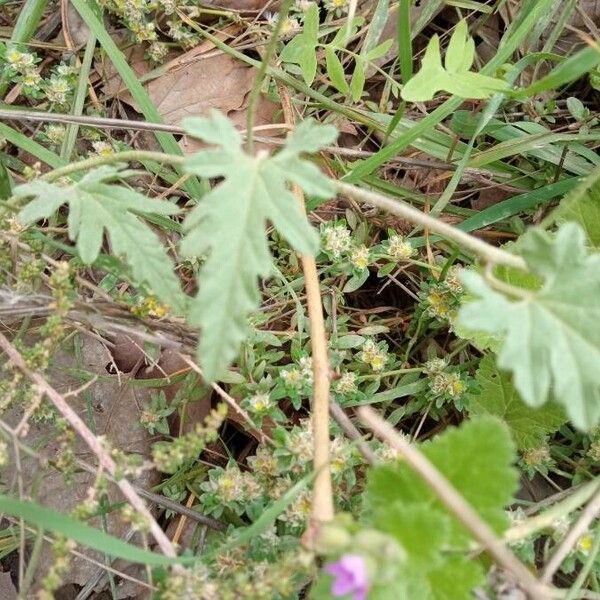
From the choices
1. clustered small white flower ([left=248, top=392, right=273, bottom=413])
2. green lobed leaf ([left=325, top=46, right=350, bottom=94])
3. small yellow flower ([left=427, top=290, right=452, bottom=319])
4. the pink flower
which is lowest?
clustered small white flower ([left=248, top=392, right=273, bottom=413])

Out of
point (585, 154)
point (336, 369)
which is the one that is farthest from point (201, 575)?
point (585, 154)

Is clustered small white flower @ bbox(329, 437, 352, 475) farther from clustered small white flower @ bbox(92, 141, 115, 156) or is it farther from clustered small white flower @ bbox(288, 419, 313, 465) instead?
clustered small white flower @ bbox(92, 141, 115, 156)

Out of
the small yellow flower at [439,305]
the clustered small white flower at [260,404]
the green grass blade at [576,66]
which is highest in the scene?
the green grass blade at [576,66]

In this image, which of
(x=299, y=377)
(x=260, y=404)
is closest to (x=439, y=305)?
(x=299, y=377)

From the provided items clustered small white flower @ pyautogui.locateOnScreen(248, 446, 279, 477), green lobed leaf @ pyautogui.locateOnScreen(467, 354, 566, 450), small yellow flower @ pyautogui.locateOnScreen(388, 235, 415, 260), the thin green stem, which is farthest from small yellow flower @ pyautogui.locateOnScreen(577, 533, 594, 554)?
→ small yellow flower @ pyautogui.locateOnScreen(388, 235, 415, 260)

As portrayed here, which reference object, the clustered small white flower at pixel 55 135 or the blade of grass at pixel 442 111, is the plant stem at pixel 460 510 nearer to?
the blade of grass at pixel 442 111

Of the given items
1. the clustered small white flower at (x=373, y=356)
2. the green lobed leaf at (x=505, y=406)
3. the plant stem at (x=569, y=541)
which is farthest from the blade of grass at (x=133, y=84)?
the plant stem at (x=569, y=541)
